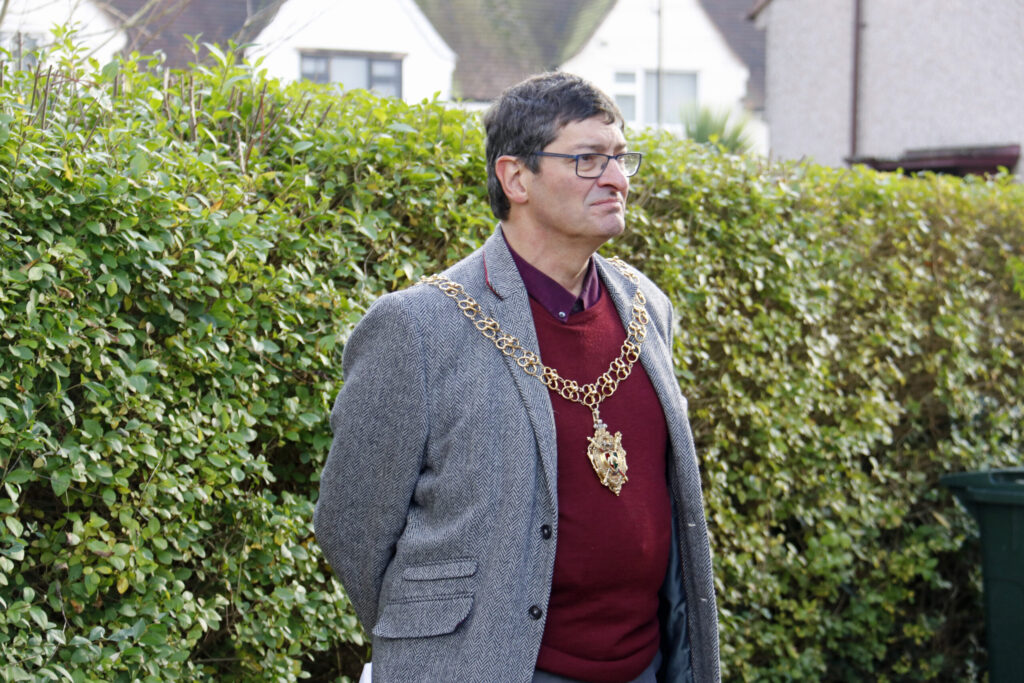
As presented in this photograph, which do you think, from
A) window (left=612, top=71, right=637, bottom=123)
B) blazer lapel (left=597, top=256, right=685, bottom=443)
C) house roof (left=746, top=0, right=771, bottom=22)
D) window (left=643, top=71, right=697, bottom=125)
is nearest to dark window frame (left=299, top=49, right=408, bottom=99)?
window (left=612, top=71, right=637, bottom=123)

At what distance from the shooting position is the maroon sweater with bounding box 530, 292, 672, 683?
2.19 metres

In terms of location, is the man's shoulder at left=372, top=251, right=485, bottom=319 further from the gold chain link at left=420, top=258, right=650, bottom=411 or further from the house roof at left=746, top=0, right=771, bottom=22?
the house roof at left=746, top=0, right=771, bottom=22

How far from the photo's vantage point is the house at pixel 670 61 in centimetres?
2659

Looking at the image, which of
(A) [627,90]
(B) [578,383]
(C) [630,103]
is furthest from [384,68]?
(B) [578,383]

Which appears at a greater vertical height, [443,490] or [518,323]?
[518,323]

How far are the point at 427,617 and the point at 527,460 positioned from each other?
14.3 inches

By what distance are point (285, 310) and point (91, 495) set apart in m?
0.69

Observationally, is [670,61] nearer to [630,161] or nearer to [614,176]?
[630,161]

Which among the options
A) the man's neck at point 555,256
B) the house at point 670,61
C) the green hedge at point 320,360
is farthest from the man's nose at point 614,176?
the house at point 670,61

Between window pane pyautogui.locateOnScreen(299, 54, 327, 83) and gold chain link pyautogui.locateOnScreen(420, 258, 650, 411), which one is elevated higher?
window pane pyautogui.locateOnScreen(299, 54, 327, 83)

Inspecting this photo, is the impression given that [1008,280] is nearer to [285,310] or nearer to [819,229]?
[819,229]

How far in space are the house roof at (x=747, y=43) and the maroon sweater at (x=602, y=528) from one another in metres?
27.4

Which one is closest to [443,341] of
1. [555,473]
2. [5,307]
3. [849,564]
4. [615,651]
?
[555,473]

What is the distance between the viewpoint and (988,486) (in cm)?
457
